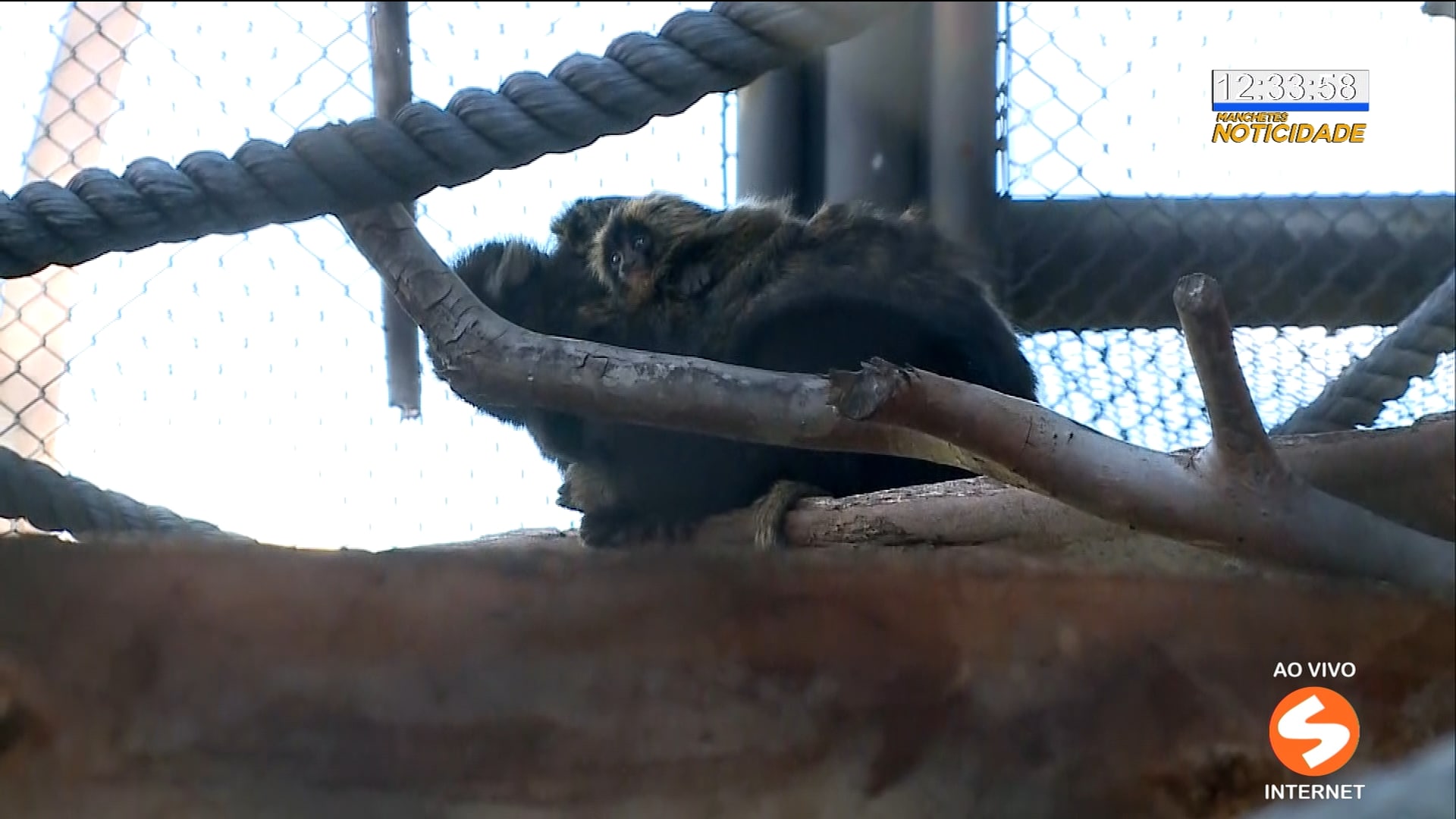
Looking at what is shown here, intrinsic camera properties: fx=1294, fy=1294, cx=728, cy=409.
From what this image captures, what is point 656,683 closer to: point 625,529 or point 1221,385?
point 1221,385

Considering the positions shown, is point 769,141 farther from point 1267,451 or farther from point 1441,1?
point 1267,451

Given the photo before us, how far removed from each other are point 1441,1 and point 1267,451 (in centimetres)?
106

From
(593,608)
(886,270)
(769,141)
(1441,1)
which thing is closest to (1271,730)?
(593,608)

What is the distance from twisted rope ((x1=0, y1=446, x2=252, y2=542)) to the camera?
54.8 inches

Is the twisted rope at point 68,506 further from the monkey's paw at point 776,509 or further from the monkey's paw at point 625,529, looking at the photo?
the monkey's paw at point 776,509

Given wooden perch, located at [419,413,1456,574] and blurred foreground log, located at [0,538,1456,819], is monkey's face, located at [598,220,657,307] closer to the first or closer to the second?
wooden perch, located at [419,413,1456,574]

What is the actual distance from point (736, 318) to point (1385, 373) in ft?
2.70

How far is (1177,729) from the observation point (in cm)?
88

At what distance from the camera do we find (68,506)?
56.5 inches

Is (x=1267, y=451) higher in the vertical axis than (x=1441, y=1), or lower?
lower

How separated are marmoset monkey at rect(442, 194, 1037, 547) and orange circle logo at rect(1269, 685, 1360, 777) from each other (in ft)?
1.94

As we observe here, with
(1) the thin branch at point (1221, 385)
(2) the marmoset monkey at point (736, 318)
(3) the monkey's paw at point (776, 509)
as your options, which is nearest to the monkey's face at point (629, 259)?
(2) the marmoset monkey at point (736, 318)
